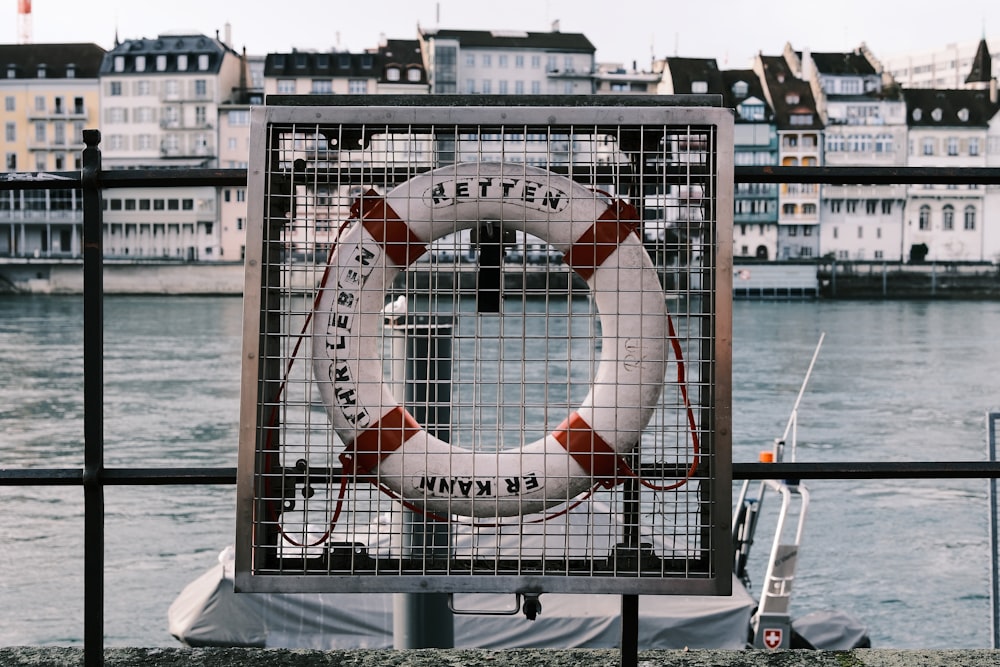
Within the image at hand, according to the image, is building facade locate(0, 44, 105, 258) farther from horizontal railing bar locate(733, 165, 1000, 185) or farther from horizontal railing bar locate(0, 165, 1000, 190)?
horizontal railing bar locate(733, 165, 1000, 185)

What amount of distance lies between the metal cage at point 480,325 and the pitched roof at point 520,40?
6016cm

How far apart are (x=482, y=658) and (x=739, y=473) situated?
0.44 meters

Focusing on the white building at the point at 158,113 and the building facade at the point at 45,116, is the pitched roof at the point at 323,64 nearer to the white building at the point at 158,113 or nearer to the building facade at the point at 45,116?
the white building at the point at 158,113

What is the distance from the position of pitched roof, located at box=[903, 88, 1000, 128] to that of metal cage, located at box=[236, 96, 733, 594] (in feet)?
205

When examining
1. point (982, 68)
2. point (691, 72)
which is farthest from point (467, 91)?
point (982, 68)

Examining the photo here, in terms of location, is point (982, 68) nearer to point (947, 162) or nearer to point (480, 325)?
point (947, 162)

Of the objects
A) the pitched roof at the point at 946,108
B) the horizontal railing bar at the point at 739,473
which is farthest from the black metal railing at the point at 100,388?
the pitched roof at the point at 946,108

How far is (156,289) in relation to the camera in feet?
176

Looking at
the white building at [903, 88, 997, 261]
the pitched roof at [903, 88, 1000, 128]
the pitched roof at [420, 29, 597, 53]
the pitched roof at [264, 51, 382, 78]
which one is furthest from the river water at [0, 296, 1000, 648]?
the pitched roof at [420, 29, 597, 53]

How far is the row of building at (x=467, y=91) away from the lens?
187ft

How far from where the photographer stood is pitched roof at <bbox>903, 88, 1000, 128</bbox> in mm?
61031

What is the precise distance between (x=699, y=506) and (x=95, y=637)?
777mm

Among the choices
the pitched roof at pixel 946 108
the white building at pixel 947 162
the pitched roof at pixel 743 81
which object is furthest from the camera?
the pitched roof at pixel 946 108

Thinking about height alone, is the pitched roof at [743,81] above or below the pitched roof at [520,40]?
below
